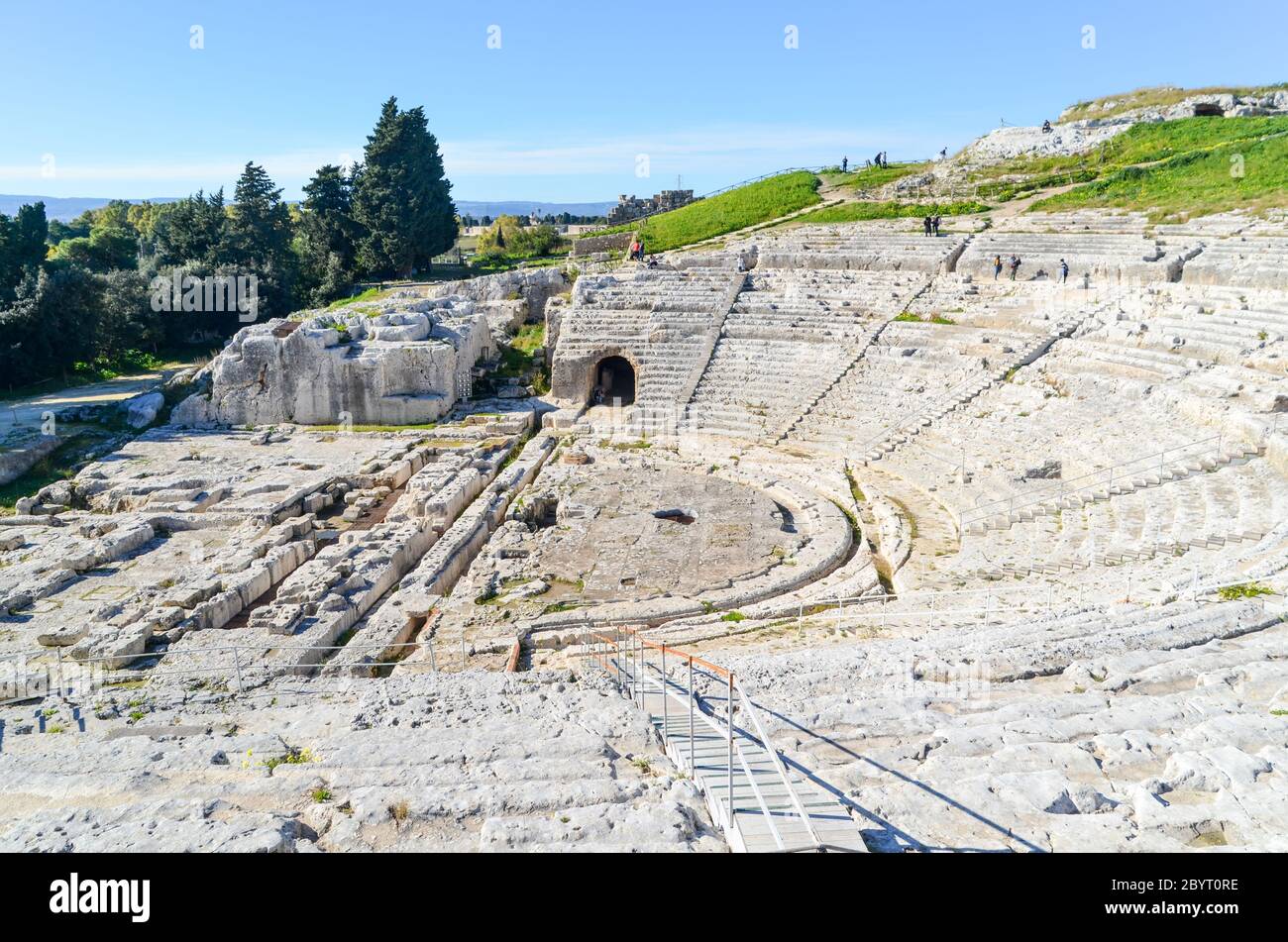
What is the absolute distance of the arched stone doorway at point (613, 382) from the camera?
975 inches

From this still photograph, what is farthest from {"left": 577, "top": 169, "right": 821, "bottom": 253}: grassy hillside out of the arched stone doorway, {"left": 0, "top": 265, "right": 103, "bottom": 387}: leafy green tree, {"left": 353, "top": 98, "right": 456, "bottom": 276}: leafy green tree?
{"left": 0, "top": 265, "right": 103, "bottom": 387}: leafy green tree

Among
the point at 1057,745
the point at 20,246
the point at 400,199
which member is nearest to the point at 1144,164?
the point at 400,199

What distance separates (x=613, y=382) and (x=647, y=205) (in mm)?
21817

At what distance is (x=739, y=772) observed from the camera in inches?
217

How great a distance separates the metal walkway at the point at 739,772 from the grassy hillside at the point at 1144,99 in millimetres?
42382

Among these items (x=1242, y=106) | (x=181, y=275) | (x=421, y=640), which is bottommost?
(x=421, y=640)

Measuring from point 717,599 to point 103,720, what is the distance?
730 cm

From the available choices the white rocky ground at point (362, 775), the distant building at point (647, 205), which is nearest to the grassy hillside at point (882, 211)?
the distant building at point (647, 205)

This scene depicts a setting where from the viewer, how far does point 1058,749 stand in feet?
18.3

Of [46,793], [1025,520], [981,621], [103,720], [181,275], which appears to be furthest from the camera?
[181,275]

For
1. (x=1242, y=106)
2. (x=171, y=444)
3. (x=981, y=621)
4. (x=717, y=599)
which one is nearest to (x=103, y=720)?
(x=717, y=599)

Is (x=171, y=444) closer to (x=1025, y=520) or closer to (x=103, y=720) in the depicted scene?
(x=103, y=720)

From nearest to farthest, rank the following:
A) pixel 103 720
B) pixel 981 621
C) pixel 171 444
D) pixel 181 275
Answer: pixel 103 720
pixel 981 621
pixel 171 444
pixel 181 275

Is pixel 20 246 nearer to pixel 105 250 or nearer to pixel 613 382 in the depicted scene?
pixel 105 250
